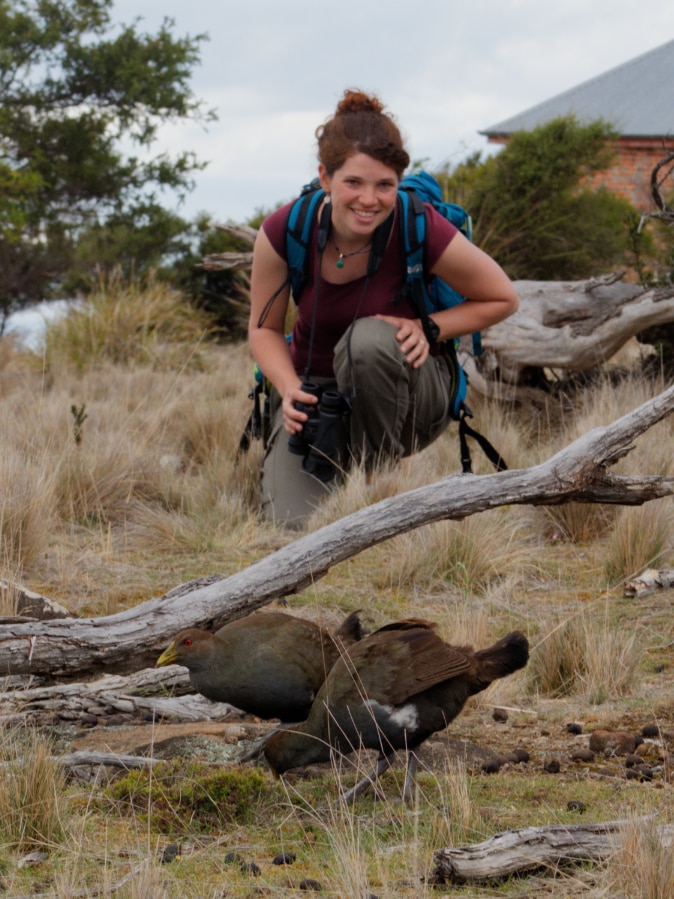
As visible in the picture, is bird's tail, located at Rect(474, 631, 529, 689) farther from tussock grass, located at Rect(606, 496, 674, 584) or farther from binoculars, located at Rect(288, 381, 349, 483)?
binoculars, located at Rect(288, 381, 349, 483)

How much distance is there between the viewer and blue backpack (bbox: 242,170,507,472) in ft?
18.6

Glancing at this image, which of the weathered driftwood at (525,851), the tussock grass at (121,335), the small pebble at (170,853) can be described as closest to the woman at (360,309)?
the small pebble at (170,853)

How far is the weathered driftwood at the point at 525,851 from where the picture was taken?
2404 millimetres

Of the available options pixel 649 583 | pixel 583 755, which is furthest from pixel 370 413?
pixel 583 755

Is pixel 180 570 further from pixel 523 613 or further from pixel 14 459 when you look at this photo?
pixel 523 613

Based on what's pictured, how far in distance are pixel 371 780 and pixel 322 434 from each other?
3273 millimetres

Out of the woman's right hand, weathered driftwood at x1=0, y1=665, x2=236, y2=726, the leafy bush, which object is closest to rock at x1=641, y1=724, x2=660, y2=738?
weathered driftwood at x1=0, y1=665, x2=236, y2=726

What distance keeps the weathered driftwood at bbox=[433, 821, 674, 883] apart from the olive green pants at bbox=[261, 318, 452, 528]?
3.62 metres

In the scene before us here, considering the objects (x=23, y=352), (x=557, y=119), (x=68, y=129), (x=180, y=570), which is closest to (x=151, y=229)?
(x=68, y=129)

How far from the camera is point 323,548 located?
4.12 metres

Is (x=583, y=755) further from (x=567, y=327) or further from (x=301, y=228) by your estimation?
(x=567, y=327)

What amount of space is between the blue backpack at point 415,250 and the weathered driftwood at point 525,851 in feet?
9.77

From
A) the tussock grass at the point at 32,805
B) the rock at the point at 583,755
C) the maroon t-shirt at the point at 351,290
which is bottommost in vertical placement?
the rock at the point at 583,755

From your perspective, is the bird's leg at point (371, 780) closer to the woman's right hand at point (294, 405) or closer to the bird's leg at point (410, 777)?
the bird's leg at point (410, 777)
